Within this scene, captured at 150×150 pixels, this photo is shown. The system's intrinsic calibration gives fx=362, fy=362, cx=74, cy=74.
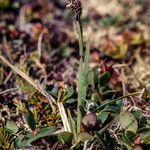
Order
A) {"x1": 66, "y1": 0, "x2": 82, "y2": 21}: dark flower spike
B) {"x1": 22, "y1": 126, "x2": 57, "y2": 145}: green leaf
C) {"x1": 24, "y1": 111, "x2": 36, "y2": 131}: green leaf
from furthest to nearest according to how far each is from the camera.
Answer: {"x1": 24, "y1": 111, "x2": 36, "y2": 131}: green leaf < {"x1": 22, "y1": 126, "x2": 57, "y2": 145}: green leaf < {"x1": 66, "y1": 0, "x2": 82, "y2": 21}: dark flower spike

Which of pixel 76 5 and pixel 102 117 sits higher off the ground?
pixel 76 5

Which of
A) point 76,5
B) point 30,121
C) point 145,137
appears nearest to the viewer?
point 76,5

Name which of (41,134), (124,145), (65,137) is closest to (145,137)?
(124,145)

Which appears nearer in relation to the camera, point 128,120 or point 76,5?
point 76,5

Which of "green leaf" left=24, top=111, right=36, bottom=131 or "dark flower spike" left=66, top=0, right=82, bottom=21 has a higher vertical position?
"dark flower spike" left=66, top=0, right=82, bottom=21

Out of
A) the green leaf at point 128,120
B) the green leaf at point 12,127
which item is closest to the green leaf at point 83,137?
the green leaf at point 128,120

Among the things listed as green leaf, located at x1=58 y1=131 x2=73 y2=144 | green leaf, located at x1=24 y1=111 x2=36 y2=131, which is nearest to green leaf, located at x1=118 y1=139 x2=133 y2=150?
green leaf, located at x1=58 y1=131 x2=73 y2=144

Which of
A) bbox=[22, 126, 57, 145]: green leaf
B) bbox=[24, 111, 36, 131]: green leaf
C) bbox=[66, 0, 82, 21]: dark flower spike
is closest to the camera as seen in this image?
bbox=[66, 0, 82, 21]: dark flower spike

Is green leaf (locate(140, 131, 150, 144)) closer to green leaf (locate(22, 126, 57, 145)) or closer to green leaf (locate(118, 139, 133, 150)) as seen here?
green leaf (locate(118, 139, 133, 150))

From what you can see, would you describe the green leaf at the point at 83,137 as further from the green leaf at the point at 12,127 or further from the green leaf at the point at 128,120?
the green leaf at the point at 12,127

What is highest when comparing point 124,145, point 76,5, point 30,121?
point 76,5

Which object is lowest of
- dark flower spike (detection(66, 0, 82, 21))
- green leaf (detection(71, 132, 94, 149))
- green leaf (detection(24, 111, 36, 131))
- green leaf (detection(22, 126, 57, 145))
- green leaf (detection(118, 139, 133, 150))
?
green leaf (detection(118, 139, 133, 150))

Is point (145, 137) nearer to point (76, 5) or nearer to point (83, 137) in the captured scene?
point (83, 137)

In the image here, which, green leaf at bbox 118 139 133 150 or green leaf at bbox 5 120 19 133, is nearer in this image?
green leaf at bbox 118 139 133 150
